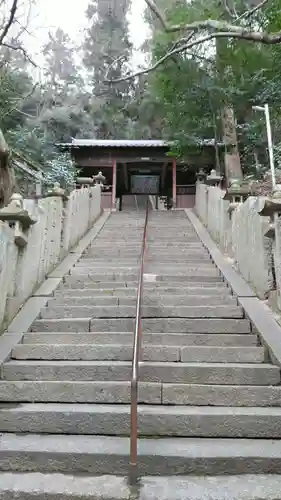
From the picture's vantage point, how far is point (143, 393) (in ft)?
12.0

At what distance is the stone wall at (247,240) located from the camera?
5.18 meters

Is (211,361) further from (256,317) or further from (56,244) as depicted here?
(56,244)

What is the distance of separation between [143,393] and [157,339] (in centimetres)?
92

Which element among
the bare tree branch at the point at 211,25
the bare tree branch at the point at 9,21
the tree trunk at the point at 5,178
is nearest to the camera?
the bare tree branch at the point at 211,25

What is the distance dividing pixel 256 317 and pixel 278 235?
91cm

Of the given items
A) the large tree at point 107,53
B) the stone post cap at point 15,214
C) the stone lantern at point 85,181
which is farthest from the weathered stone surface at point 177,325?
the large tree at point 107,53

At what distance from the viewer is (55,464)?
9.68 feet

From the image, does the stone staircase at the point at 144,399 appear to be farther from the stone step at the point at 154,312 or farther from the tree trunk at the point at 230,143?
the tree trunk at the point at 230,143

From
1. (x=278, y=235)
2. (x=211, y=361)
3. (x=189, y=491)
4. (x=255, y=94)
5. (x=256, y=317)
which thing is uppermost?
(x=255, y=94)

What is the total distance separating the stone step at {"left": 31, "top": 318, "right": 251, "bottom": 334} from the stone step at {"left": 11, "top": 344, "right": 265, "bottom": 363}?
1.55ft

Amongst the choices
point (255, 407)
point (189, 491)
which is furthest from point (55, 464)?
point (255, 407)

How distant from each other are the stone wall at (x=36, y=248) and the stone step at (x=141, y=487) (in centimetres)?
215

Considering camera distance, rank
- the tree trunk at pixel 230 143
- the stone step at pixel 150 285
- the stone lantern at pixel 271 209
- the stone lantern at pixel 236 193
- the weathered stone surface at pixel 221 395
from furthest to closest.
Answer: the tree trunk at pixel 230 143, the stone lantern at pixel 236 193, the stone step at pixel 150 285, the stone lantern at pixel 271 209, the weathered stone surface at pixel 221 395

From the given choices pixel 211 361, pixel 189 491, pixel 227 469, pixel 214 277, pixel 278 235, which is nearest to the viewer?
pixel 189 491
